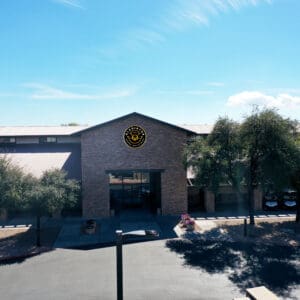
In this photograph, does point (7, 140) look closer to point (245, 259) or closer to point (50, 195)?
point (50, 195)

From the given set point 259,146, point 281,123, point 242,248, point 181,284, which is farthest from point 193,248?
point 281,123

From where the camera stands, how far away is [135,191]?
28.3 meters

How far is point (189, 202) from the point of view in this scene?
28.3 metres

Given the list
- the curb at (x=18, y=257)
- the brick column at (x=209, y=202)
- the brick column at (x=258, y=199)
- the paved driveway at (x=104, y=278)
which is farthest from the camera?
the brick column at (x=258, y=199)

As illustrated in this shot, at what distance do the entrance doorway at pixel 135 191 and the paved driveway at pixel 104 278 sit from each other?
951cm

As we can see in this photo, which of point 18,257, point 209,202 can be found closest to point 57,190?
point 18,257

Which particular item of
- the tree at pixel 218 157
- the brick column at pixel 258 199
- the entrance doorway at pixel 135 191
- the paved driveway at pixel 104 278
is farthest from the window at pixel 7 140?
the brick column at pixel 258 199

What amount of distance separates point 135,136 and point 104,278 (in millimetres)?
13529

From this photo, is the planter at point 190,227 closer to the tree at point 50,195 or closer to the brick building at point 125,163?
the brick building at point 125,163

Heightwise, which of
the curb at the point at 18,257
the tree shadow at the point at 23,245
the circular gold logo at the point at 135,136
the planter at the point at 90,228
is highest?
the circular gold logo at the point at 135,136

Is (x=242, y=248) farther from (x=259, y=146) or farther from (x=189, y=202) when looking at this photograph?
(x=189, y=202)

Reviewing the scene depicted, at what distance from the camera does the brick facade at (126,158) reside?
25484mm

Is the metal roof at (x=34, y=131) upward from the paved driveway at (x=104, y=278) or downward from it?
upward

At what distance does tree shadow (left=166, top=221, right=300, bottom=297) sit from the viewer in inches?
549
